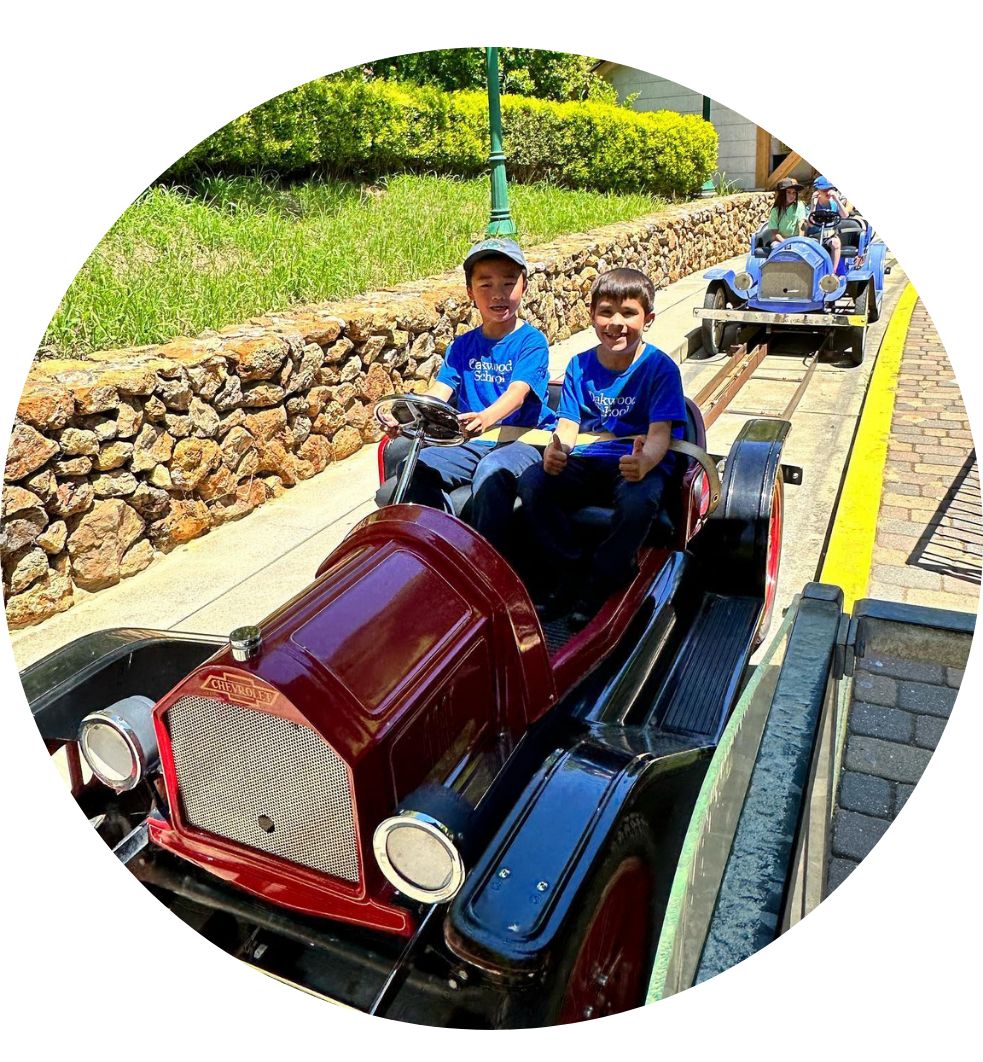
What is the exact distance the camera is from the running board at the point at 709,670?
9.16 ft

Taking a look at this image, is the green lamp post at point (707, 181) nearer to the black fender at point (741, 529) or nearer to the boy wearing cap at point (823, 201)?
the boy wearing cap at point (823, 201)

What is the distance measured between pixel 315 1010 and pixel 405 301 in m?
5.74

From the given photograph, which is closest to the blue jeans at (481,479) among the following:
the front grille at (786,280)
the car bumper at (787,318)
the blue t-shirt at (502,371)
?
the blue t-shirt at (502,371)

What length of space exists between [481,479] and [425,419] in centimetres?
44

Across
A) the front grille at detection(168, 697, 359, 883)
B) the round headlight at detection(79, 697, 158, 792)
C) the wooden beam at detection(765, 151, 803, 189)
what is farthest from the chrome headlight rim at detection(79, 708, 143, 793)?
the wooden beam at detection(765, 151, 803, 189)

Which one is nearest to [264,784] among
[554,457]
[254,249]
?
[554,457]

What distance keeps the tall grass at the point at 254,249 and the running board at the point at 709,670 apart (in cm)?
372

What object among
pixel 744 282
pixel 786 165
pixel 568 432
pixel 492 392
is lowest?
pixel 568 432

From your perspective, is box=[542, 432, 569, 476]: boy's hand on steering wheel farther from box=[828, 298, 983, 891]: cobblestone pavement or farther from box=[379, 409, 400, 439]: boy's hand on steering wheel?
box=[828, 298, 983, 891]: cobblestone pavement

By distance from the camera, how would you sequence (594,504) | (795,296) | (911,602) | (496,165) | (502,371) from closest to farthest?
(594,504) → (502,371) → (911,602) → (496,165) → (795,296)

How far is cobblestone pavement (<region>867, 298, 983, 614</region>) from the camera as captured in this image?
4.16 metres

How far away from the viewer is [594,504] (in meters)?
3.34

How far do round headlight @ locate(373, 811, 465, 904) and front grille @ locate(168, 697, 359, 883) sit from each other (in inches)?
6.0

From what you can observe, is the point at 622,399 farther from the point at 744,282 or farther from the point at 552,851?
the point at 744,282
